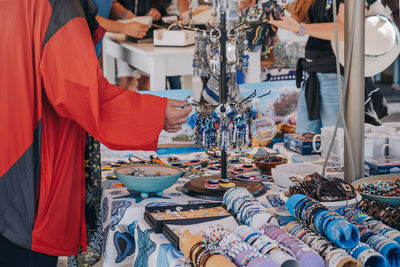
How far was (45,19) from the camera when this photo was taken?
4.32ft

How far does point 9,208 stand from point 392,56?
1.93 m

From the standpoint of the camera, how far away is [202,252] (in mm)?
990

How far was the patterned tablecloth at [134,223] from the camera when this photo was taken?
47.4 inches

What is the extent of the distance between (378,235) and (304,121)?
1.98m

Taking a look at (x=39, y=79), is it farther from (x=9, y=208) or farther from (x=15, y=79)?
(x=9, y=208)

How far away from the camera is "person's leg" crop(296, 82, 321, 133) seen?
116 inches

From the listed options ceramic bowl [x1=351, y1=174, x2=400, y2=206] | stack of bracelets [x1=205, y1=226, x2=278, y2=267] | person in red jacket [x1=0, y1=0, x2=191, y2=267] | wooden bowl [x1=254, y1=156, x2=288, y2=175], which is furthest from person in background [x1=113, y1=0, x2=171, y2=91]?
stack of bracelets [x1=205, y1=226, x2=278, y2=267]

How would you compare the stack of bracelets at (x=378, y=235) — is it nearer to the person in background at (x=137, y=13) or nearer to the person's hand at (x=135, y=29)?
the person's hand at (x=135, y=29)

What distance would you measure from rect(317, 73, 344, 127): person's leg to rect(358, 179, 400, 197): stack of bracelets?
146cm

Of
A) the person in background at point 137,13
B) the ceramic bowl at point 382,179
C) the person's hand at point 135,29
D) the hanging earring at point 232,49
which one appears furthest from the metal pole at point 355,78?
the person in background at point 137,13

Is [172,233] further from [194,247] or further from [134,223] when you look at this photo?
[134,223]

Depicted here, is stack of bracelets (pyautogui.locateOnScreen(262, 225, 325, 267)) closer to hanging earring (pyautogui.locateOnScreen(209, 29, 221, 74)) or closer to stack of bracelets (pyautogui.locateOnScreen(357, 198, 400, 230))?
stack of bracelets (pyautogui.locateOnScreen(357, 198, 400, 230))

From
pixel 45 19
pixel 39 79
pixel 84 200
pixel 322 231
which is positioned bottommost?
pixel 84 200

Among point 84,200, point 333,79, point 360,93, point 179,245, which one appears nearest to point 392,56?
point 333,79
